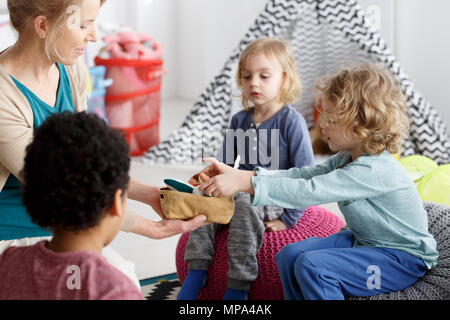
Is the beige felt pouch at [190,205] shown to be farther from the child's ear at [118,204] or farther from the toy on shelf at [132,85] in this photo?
the toy on shelf at [132,85]

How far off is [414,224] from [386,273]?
14 cm

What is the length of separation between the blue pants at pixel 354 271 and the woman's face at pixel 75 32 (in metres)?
0.70

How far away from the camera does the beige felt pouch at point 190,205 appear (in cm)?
144

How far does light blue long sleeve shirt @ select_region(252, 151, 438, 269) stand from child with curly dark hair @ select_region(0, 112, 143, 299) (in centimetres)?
52

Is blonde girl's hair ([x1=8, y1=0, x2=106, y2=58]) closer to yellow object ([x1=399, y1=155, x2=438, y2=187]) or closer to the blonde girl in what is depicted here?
the blonde girl

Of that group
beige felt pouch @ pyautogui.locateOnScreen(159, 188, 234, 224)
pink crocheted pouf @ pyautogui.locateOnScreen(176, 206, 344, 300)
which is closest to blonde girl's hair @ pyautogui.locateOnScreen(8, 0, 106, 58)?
beige felt pouch @ pyautogui.locateOnScreen(159, 188, 234, 224)

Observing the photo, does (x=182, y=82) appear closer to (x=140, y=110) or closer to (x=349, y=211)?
(x=140, y=110)

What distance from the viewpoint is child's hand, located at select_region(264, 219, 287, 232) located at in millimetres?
1785

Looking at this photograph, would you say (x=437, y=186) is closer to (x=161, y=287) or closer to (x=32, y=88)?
(x=161, y=287)

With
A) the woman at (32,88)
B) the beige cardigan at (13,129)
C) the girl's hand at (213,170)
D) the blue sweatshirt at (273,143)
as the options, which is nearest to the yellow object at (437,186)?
the blue sweatshirt at (273,143)

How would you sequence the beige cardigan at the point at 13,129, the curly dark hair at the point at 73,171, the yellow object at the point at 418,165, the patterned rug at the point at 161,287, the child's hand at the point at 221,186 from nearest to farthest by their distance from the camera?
the curly dark hair at the point at 73,171 < the beige cardigan at the point at 13,129 < the child's hand at the point at 221,186 < the patterned rug at the point at 161,287 < the yellow object at the point at 418,165

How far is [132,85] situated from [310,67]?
1.02 metres

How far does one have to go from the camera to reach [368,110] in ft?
4.85

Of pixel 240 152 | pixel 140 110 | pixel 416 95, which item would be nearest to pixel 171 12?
pixel 140 110
